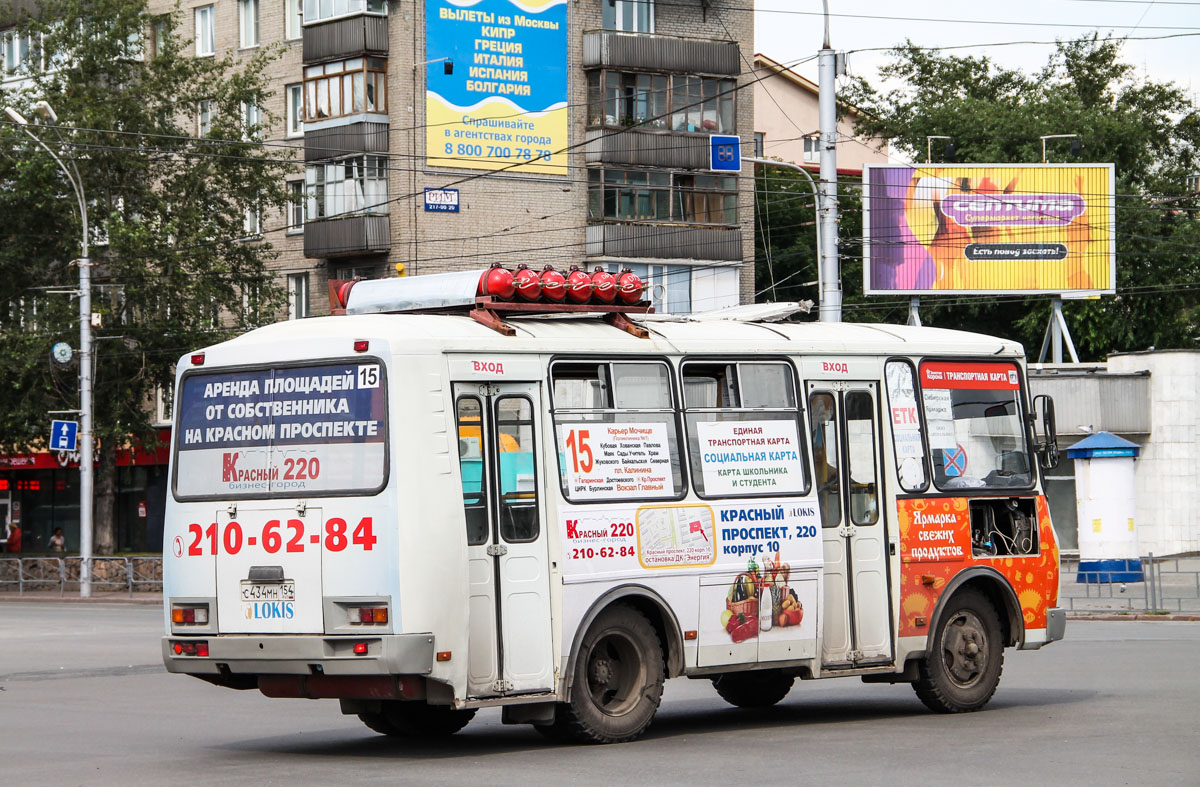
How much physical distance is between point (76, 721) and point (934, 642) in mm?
6895

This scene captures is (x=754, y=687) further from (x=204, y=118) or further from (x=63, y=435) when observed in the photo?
(x=204, y=118)

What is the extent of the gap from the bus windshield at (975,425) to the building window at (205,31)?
158ft

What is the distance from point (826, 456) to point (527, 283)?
9.24ft

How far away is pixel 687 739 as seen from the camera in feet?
43.1

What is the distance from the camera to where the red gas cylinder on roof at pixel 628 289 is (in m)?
13.5

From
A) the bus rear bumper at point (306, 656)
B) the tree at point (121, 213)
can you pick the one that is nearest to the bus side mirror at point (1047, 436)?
the bus rear bumper at point (306, 656)

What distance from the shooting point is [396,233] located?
52844 millimetres

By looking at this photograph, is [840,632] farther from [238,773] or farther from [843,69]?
[843,69]

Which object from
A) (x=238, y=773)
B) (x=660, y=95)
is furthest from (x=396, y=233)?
(x=238, y=773)

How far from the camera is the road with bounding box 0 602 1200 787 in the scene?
1118cm

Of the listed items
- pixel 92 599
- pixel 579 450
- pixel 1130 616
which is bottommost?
pixel 92 599

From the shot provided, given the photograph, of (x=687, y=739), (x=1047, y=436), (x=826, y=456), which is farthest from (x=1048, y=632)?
(x=687, y=739)

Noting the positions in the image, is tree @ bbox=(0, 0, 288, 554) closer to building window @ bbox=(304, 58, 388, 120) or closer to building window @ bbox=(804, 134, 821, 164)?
building window @ bbox=(304, 58, 388, 120)

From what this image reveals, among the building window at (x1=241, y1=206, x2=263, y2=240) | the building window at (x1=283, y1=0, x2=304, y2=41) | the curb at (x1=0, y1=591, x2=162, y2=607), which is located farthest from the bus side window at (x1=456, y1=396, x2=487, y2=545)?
the building window at (x1=283, y1=0, x2=304, y2=41)
